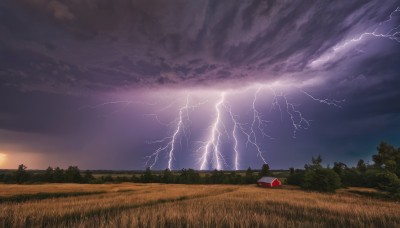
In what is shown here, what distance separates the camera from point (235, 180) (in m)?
82.2

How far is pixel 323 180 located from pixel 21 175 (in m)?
80.8

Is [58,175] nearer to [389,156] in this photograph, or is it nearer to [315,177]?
[315,177]

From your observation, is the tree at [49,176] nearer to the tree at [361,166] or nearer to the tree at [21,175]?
the tree at [21,175]

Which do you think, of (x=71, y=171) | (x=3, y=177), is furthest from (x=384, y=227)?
(x=3, y=177)

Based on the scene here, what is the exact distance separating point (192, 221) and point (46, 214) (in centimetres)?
668

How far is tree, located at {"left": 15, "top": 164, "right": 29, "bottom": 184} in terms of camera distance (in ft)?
236

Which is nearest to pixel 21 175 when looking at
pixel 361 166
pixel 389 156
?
pixel 389 156

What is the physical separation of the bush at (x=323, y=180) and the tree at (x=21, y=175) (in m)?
76.9

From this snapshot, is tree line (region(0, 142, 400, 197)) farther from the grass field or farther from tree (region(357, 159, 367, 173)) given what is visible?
the grass field

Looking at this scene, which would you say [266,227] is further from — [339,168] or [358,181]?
[339,168]

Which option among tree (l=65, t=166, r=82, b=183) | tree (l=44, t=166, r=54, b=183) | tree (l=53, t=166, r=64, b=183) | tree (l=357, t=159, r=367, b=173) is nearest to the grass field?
tree (l=65, t=166, r=82, b=183)

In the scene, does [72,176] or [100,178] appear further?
[100,178]

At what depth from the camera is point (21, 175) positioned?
73.0 meters

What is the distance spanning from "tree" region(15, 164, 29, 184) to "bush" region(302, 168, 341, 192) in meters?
76.9
